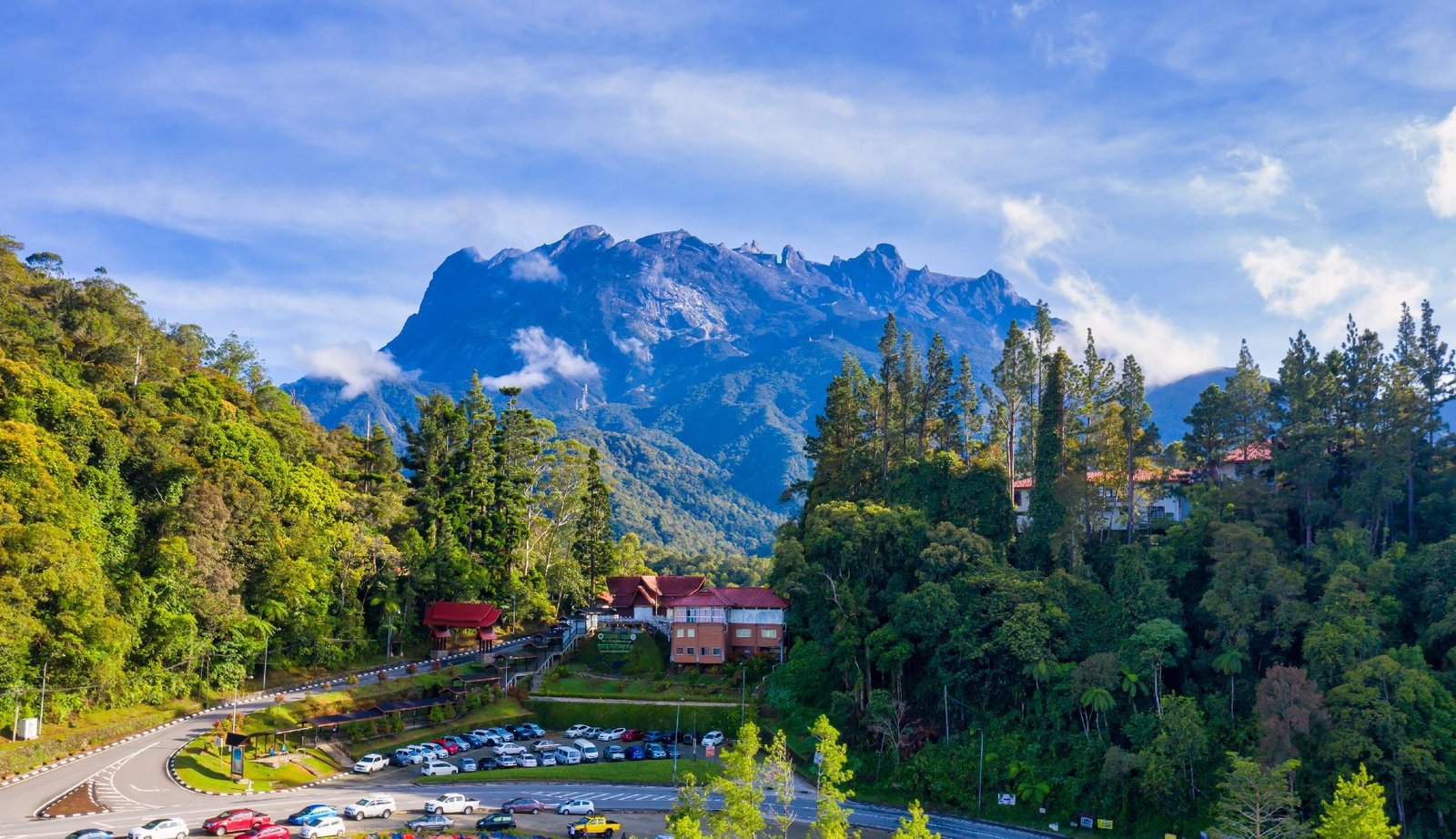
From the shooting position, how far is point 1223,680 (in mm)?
53281

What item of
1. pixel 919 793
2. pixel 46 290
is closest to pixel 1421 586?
pixel 919 793

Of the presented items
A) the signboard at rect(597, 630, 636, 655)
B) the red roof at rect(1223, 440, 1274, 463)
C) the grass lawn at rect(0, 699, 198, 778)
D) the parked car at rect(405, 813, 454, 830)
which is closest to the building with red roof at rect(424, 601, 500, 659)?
the signboard at rect(597, 630, 636, 655)

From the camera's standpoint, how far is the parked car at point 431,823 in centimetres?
4466

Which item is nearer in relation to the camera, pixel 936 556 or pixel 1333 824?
pixel 1333 824

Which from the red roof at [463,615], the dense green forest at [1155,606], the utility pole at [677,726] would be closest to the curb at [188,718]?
the red roof at [463,615]

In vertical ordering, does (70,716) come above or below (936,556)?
Answer: below

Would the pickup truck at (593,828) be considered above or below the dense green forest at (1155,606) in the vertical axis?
below

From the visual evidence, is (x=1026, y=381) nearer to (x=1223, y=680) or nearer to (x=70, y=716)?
(x=1223, y=680)

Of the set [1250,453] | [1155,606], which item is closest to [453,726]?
[1155,606]

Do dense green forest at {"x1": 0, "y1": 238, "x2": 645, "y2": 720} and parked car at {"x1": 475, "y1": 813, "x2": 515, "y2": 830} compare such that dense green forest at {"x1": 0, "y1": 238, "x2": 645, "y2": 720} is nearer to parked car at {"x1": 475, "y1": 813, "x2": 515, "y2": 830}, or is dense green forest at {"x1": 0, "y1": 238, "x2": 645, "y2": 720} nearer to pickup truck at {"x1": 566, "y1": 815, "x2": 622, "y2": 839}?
parked car at {"x1": 475, "y1": 813, "x2": 515, "y2": 830}

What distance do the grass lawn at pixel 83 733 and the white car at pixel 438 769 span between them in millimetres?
15183

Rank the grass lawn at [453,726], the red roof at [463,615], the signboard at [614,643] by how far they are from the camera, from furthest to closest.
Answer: the signboard at [614,643] → the red roof at [463,615] → the grass lawn at [453,726]

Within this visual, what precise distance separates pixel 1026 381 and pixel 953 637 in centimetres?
2237

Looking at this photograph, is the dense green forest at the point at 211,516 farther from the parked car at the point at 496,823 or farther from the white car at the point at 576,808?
the white car at the point at 576,808
